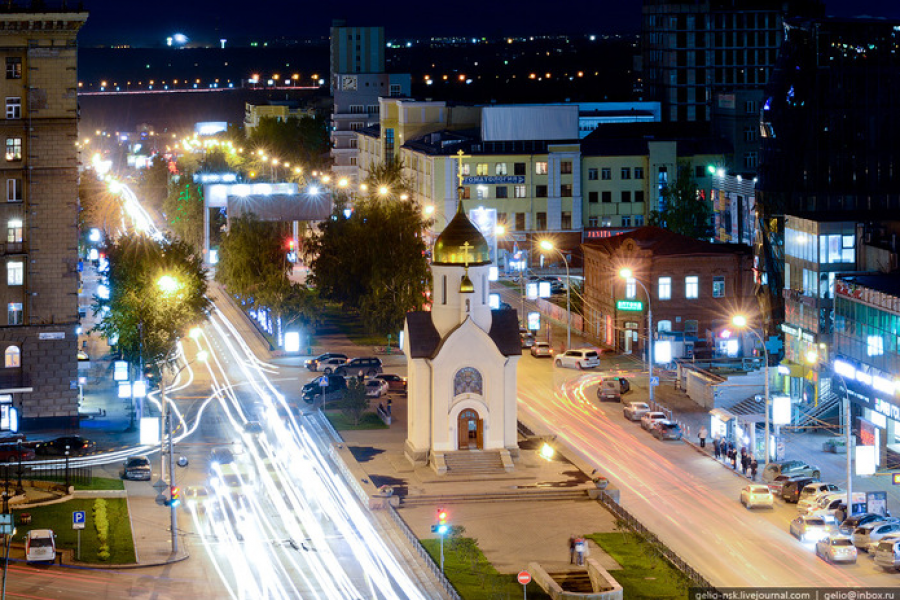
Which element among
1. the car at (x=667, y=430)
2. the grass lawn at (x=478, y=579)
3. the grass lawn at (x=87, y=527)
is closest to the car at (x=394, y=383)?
the car at (x=667, y=430)

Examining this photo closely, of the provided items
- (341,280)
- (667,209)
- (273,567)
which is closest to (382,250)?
(341,280)

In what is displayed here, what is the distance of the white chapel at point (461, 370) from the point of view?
78.2m

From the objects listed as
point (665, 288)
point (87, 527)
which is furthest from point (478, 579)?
point (665, 288)

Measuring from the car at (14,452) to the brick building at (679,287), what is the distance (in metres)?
44.2

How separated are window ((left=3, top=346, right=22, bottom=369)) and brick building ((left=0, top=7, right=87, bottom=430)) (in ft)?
0.17

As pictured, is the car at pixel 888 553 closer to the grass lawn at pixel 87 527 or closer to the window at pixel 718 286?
the grass lawn at pixel 87 527

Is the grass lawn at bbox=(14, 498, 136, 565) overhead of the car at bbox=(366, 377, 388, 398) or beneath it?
beneath

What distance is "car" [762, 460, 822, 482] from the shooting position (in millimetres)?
77375

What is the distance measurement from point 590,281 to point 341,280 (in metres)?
18.2

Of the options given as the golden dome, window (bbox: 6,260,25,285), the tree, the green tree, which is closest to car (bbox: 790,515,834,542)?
the golden dome

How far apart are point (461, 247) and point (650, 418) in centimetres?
1616

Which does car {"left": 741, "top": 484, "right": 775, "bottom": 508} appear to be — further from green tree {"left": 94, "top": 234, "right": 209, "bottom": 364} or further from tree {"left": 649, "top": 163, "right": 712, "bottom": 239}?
tree {"left": 649, "top": 163, "right": 712, "bottom": 239}

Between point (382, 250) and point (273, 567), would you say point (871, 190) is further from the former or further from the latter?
point (273, 567)

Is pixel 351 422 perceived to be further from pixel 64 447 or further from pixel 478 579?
pixel 478 579
